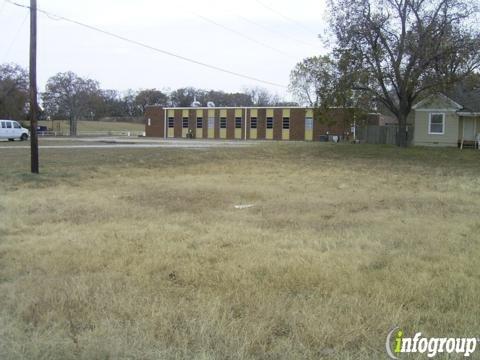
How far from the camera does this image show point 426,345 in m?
4.13

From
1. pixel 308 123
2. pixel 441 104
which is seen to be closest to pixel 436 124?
pixel 441 104

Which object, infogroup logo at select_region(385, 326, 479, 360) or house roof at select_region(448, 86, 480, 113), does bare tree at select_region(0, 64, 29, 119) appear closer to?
house roof at select_region(448, 86, 480, 113)

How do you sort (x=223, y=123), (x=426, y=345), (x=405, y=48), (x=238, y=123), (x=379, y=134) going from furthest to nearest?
(x=223, y=123)
(x=238, y=123)
(x=379, y=134)
(x=405, y=48)
(x=426, y=345)

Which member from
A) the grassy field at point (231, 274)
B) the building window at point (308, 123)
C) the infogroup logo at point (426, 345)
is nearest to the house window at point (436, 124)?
the building window at point (308, 123)

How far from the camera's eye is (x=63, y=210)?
11227mm

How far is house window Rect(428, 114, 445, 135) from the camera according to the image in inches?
1615

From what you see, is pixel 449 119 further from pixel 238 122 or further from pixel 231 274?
pixel 231 274

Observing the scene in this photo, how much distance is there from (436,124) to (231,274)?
127 ft

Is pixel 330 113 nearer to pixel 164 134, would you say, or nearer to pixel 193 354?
pixel 193 354

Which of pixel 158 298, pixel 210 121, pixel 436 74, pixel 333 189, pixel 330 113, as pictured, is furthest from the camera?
pixel 210 121

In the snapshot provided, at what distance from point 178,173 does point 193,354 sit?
667 inches

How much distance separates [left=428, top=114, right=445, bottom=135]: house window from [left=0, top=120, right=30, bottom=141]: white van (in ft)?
119

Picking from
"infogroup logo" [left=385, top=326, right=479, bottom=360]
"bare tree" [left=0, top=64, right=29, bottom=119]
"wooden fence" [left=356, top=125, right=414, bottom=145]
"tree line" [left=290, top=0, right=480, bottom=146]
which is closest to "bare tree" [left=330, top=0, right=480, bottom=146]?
"tree line" [left=290, top=0, right=480, bottom=146]

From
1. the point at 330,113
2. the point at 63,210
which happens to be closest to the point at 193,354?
the point at 63,210
